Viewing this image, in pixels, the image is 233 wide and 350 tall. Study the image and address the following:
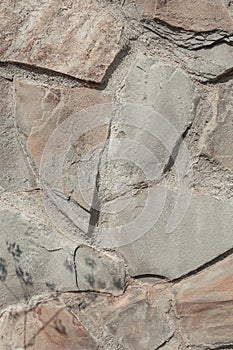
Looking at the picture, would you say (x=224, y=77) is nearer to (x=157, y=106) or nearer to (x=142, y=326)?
(x=157, y=106)

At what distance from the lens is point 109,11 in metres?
1.06

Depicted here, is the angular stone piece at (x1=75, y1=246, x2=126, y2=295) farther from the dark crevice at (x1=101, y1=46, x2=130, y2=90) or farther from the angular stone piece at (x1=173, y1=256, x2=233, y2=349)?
the dark crevice at (x1=101, y1=46, x2=130, y2=90)

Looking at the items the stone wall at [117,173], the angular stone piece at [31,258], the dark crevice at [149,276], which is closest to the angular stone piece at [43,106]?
the stone wall at [117,173]

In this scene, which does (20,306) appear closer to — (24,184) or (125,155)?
(24,184)

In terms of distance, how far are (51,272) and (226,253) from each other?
0.29 m

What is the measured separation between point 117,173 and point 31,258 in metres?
0.21

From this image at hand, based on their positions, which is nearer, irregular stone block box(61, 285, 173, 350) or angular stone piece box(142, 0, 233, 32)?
angular stone piece box(142, 0, 233, 32)

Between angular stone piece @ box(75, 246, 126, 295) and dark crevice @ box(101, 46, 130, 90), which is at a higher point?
dark crevice @ box(101, 46, 130, 90)

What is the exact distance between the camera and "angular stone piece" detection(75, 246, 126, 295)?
1123 millimetres

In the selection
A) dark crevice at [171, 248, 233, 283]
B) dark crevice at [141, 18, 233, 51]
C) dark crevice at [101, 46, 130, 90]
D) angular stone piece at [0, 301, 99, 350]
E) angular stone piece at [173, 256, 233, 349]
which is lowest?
angular stone piece at [0, 301, 99, 350]

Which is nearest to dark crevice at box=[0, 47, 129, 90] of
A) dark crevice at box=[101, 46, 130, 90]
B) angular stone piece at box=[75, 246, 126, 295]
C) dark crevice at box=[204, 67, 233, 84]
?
dark crevice at box=[101, 46, 130, 90]

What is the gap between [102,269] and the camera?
1123mm

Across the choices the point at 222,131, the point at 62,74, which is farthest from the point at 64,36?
the point at 222,131

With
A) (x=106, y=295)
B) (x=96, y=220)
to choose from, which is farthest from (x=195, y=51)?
(x=106, y=295)
